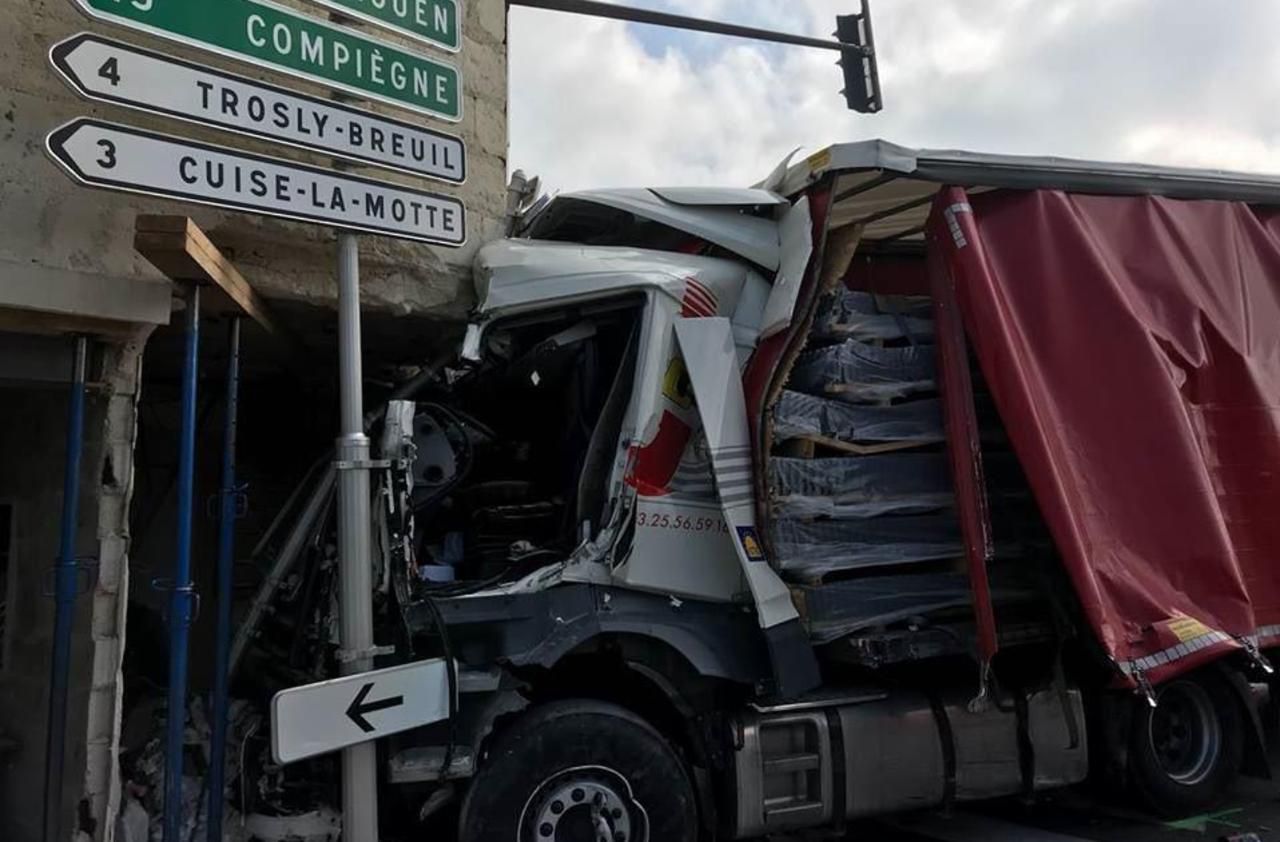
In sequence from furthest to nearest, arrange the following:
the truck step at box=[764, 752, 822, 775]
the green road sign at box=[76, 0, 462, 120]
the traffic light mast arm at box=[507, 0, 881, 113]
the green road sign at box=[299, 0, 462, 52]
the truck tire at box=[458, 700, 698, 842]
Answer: the traffic light mast arm at box=[507, 0, 881, 113] → the truck step at box=[764, 752, 822, 775] → the green road sign at box=[299, 0, 462, 52] → the truck tire at box=[458, 700, 698, 842] → the green road sign at box=[76, 0, 462, 120]

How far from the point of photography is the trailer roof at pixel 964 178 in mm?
4551

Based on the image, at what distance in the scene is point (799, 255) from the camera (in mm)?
4637

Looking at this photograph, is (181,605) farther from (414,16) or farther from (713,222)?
(713,222)

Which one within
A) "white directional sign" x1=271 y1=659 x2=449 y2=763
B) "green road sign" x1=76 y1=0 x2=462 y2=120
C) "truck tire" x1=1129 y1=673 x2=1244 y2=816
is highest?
"green road sign" x1=76 y1=0 x2=462 y2=120

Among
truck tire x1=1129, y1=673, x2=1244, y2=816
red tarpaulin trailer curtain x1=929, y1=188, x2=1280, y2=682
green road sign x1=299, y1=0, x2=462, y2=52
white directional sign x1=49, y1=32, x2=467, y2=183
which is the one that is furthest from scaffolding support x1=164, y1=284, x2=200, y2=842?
truck tire x1=1129, y1=673, x2=1244, y2=816

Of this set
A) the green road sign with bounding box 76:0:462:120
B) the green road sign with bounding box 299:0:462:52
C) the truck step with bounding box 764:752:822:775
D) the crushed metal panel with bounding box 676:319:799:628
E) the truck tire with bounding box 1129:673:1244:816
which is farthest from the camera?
the truck tire with bounding box 1129:673:1244:816

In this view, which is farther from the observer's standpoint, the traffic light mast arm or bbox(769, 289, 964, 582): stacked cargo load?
the traffic light mast arm

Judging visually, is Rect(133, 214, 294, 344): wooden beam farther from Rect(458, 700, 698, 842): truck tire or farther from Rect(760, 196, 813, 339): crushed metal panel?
Rect(760, 196, 813, 339): crushed metal panel

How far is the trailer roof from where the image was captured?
4551 millimetres

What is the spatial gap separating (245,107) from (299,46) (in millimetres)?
438

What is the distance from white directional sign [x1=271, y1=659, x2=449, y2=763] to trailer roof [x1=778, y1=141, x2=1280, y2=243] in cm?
287

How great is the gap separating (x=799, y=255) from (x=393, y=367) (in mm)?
2633

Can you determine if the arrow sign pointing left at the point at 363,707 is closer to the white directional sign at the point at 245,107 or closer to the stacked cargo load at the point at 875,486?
the stacked cargo load at the point at 875,486

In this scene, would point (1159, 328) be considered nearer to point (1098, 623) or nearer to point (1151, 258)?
point (1151, 258)
